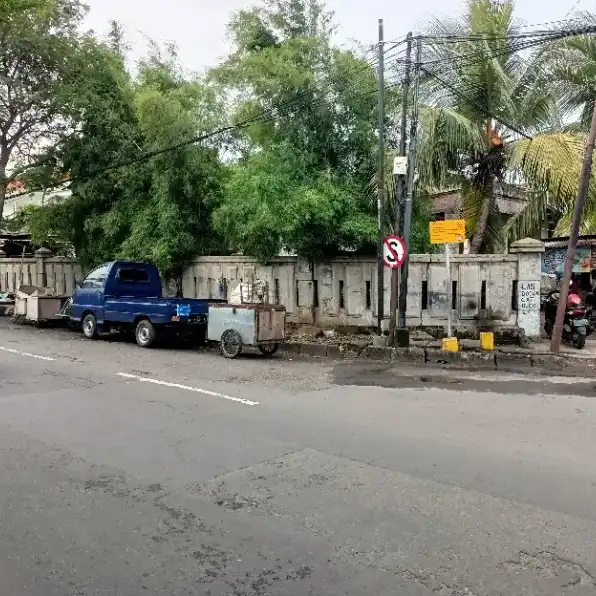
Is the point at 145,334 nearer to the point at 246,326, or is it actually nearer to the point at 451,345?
the point at 246,326

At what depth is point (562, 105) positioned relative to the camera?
14.3m

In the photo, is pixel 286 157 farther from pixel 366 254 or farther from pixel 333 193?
pixel 366 254

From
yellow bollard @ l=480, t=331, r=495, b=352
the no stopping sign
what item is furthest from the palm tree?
yellow bollard @ l=480, t=331, r=495, b=352

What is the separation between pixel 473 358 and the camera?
11.1 meters

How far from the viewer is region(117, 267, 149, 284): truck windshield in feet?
49.4

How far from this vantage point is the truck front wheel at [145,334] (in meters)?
13.5

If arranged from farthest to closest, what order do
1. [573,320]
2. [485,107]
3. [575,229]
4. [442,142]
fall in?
[485,107] < [442,142] < [573,320] < [575,229]

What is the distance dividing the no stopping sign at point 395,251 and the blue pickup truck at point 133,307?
4.29 m

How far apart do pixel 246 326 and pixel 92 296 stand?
5429 mm

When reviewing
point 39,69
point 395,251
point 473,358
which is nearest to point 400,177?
point 395,251

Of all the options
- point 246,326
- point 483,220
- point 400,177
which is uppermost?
point 400,177

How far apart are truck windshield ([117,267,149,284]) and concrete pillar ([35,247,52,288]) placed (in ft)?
26.4

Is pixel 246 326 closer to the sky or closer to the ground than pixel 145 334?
closer to the sky

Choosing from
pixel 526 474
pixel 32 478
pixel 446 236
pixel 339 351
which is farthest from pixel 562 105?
pixel 32 478
